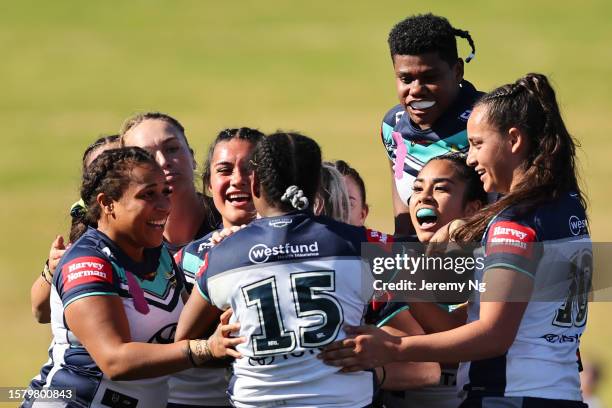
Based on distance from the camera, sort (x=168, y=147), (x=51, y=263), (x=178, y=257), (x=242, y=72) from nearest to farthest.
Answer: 1. (x=51, y=263)
2. (x=178, y=257)
3. (x=168, y=147)
4. (x=242, y=72)

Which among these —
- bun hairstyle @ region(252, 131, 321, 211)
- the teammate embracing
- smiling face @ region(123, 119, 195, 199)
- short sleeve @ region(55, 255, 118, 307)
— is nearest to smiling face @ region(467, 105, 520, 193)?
bun hairstyle @ region(252, 131, 321, 211)

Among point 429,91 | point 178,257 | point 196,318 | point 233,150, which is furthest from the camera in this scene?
point 429,91

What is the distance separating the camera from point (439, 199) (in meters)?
7.30

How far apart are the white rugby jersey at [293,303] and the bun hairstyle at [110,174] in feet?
3.12

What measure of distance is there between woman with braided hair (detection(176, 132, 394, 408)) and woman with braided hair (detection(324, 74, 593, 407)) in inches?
5.2

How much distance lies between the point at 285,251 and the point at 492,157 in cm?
116

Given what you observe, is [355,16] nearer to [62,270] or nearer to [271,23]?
[271,23]

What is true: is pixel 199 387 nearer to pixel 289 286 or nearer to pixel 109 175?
pixel 109 175

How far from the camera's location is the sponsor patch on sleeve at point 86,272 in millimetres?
6488

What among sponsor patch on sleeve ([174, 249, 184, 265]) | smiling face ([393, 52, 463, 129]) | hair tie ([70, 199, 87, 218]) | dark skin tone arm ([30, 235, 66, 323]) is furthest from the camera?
smiling face ([393, 52, 463, 129])

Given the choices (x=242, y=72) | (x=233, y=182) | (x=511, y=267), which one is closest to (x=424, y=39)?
(x=233, y=182)

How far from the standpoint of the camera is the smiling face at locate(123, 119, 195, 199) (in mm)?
8375

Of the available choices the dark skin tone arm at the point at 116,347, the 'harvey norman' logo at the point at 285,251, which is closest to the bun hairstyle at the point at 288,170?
the 'harvey norman' logo at the point at 285,251

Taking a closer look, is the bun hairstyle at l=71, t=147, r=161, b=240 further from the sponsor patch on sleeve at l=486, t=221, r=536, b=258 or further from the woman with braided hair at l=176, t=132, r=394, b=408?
the sponsor patch on sleeve at l=486, t=221, r=536, b=258
